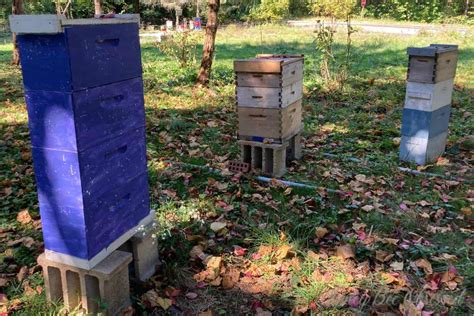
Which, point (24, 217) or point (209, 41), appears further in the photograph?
point (209, 41)

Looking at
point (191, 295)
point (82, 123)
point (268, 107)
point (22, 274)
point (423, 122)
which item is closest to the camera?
point (82, 123)

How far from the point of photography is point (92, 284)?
2.80 metres

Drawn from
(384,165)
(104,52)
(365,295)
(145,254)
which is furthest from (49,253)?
(384,165)

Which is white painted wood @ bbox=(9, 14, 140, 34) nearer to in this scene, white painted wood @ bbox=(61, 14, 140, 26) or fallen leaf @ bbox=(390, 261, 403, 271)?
white painted wood @ bbox=(61, 14, 140, 26)

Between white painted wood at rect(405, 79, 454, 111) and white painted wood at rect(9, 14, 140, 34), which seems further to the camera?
white painted wood at rect(405, 79, 454, 111)

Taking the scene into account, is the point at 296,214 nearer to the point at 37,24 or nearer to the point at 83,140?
the point at 83,140

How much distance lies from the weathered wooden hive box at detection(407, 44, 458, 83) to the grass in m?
1.08

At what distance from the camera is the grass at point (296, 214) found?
10.4 feet

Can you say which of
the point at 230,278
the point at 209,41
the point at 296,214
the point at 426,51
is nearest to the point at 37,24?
the point at 230,278

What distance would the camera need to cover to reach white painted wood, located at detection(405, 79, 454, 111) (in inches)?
214

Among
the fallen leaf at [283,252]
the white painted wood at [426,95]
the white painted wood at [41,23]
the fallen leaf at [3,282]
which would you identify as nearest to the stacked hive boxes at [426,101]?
the white painted wood at [426,95]

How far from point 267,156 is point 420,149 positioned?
1.95 meters

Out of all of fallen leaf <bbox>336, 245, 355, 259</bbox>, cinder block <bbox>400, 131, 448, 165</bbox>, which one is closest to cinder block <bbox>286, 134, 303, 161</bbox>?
cinder block <bbox>400, 131, 448, 165</bbox>

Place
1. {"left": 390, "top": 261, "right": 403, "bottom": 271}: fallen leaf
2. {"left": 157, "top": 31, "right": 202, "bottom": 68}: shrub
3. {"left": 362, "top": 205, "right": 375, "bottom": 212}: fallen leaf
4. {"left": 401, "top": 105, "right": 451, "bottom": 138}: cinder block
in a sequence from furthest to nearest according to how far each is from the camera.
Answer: {"left": 157, "top": 31, "right": 202, "bottom": 68}: shrub < {"left": 401, "top": 105, "right": 451, "bottom": 138}: cinder block < {"left": 362, "top": 205, "right": 375, "bottom": 212}: fallen leaf < {"left": 390, "top": 261, "right": 403, "bottom": 271}: fallen leaf
